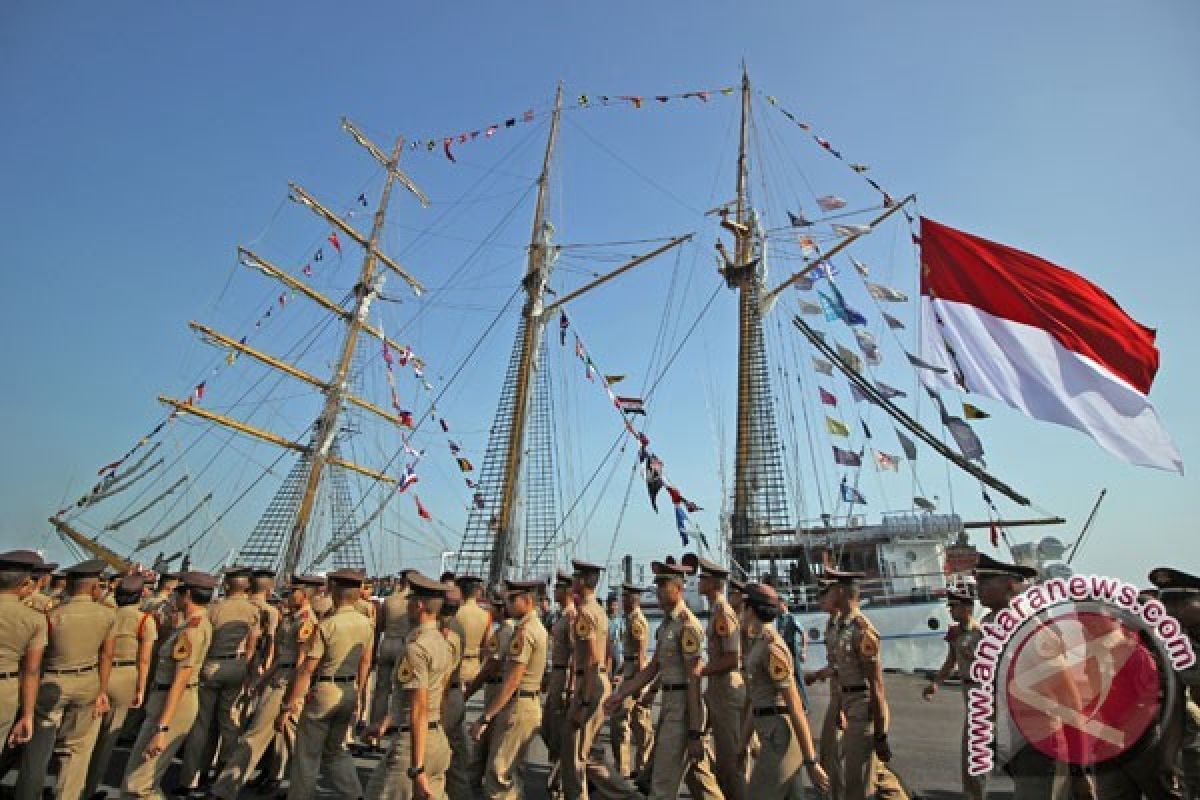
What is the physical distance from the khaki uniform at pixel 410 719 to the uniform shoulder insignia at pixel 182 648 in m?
2.18

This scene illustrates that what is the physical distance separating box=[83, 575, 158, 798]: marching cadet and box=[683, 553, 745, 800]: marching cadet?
5248 millimetres

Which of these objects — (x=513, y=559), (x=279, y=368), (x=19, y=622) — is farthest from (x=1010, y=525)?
(x=279, y=368)

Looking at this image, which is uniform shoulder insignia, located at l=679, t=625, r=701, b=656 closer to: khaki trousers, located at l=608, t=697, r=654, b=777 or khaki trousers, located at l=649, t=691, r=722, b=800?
khaki trousers, located at l=649, t=691, r=722, b=800

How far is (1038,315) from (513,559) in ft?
55.5

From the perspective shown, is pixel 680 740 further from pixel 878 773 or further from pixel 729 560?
pixel 729 560

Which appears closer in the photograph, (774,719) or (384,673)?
(774,719)

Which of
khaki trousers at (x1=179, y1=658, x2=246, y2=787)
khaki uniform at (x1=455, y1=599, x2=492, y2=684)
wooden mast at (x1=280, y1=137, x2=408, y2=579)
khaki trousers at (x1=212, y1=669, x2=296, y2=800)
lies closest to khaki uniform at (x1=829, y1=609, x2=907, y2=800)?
khaki uniform at (x1=455, y1=599, x2=492, y2=684)

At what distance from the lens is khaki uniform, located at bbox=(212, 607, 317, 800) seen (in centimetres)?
518

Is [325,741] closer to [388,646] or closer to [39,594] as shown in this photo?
[388,646]

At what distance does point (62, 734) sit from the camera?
516cm

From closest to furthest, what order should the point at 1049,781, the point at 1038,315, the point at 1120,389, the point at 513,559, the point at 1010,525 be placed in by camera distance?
the point at 1049,781, the point at 1120,389, the point at 1038,315, the point at 1010,525, the point at 513,559

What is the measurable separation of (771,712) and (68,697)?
5600 millimetres

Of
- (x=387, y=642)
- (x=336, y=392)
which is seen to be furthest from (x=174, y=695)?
(x=336, y=392)

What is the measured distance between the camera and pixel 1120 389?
31.2 ft
